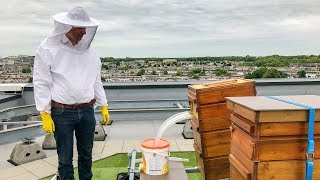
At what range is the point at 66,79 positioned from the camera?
367 centimetres

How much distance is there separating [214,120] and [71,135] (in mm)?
1701

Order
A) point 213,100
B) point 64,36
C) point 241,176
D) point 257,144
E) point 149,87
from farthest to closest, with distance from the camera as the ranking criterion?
point 149,87 < point 213,100 < point 64,36 < point 241,176 < point 257,144

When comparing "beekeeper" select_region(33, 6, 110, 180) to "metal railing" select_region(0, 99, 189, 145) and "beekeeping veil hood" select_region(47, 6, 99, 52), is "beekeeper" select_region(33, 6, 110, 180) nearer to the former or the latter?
"beekeeping veil hood" select_region(47, 6, 99, 52)

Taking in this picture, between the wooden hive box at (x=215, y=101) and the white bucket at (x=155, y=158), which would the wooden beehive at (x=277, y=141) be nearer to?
the white bucket at (x=155, y=158)

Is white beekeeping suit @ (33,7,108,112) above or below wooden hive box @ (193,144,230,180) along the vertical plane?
above

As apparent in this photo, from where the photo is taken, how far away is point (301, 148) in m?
2.83

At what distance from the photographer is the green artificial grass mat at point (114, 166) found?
16.8ft

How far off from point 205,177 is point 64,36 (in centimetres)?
245

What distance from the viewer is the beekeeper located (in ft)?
11.9

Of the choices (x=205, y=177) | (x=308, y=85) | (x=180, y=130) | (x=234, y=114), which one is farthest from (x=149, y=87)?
(x=234, y=114)

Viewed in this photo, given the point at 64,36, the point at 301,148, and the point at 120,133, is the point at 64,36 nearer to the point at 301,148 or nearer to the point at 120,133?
the point at 301,148

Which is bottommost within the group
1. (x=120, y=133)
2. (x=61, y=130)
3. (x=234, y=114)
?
(x=120, y=133)

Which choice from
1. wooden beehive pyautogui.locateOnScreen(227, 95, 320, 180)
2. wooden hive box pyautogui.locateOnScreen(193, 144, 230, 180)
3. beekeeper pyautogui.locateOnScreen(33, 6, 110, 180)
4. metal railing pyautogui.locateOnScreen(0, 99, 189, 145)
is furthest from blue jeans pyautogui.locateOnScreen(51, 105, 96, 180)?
metal railing pyautogui.locateOnScreen(0, 99, 189, 145)

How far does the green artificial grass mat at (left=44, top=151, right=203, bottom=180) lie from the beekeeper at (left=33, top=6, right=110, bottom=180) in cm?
133
